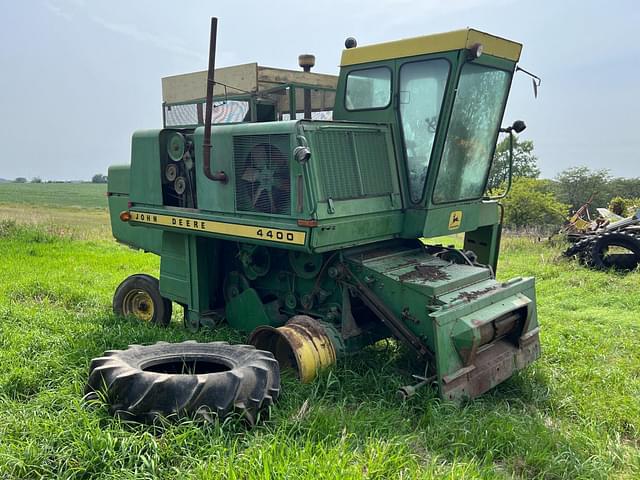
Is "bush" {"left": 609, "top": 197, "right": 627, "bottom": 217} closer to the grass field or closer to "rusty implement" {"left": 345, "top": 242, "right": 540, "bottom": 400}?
the grass field

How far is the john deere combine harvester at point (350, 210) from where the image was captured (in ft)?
15.4

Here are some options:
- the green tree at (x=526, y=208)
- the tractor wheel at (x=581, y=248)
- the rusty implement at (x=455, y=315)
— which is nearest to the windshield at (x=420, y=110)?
the rusty implement at (x=455, y=315)

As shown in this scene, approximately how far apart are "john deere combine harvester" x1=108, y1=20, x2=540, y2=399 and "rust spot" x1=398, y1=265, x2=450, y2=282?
18mm

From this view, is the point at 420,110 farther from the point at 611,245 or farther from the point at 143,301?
the point at 611,245

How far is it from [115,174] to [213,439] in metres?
4.50

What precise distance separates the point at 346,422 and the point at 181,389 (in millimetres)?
1085

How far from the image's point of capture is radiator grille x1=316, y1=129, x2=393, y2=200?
4.84m

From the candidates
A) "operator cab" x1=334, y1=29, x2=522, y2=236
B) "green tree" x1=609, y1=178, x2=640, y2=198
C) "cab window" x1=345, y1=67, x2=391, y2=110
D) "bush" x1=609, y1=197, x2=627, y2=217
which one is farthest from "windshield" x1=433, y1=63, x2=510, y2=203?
"green tree" x1=609, y1=178, x2=640, y2=198

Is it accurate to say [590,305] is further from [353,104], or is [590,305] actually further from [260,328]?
[260,328]

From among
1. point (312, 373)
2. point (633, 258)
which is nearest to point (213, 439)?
point (312, 373)

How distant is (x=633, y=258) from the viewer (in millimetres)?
11195

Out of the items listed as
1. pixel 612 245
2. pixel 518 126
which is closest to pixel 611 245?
pixel 612 245

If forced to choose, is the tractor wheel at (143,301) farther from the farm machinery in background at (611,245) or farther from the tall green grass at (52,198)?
the tall green grass at (52,198)

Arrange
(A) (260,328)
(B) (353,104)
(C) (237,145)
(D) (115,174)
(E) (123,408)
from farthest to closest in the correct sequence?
1. (D) (115,174)
2. (B) (353,104)
3. (C) (237,145)
4. (A) (260,328)
5. (E) (123,408)
